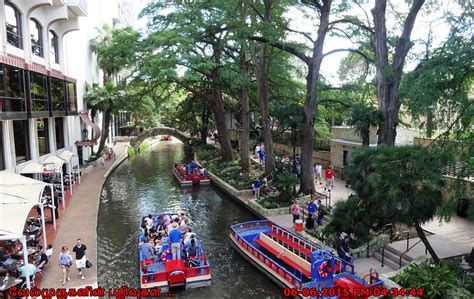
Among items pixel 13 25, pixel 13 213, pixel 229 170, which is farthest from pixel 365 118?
pixel 13 25

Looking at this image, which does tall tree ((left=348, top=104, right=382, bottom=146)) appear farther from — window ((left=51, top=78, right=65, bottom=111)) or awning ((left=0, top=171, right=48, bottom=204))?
window ((left=51, top=78, right=65, bottom=111))

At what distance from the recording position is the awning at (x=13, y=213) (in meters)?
10.1

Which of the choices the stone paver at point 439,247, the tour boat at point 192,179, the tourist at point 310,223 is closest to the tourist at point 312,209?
the tourist at point 310,223

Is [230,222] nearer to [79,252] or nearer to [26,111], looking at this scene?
[79,252]

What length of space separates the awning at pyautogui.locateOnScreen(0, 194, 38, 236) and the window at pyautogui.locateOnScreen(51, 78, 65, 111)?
13811 mm

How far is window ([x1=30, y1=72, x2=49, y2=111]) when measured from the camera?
807 inches

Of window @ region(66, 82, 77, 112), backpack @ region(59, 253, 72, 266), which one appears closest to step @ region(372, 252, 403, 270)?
backpack @ region(59, 253, 72, 266)

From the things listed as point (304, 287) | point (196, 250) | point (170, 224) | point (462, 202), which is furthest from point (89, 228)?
point (462, 202)

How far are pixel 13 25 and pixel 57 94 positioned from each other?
6010mm

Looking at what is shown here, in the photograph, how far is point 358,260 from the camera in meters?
13.2

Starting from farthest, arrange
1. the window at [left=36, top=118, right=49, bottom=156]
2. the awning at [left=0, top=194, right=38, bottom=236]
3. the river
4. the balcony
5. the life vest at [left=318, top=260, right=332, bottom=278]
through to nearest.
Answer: the balcony, the window at [left=36, top=118, right=49, bottom=156], the river, the life vest at [left=318, top=260, right=332, bottom=278], the awning at [left=0, top=194, right=38, bottom=236]

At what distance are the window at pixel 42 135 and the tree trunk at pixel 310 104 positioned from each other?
16763 mm

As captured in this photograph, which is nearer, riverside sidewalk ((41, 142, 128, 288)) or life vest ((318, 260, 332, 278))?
life vest ((318, 260, 332, 278))
